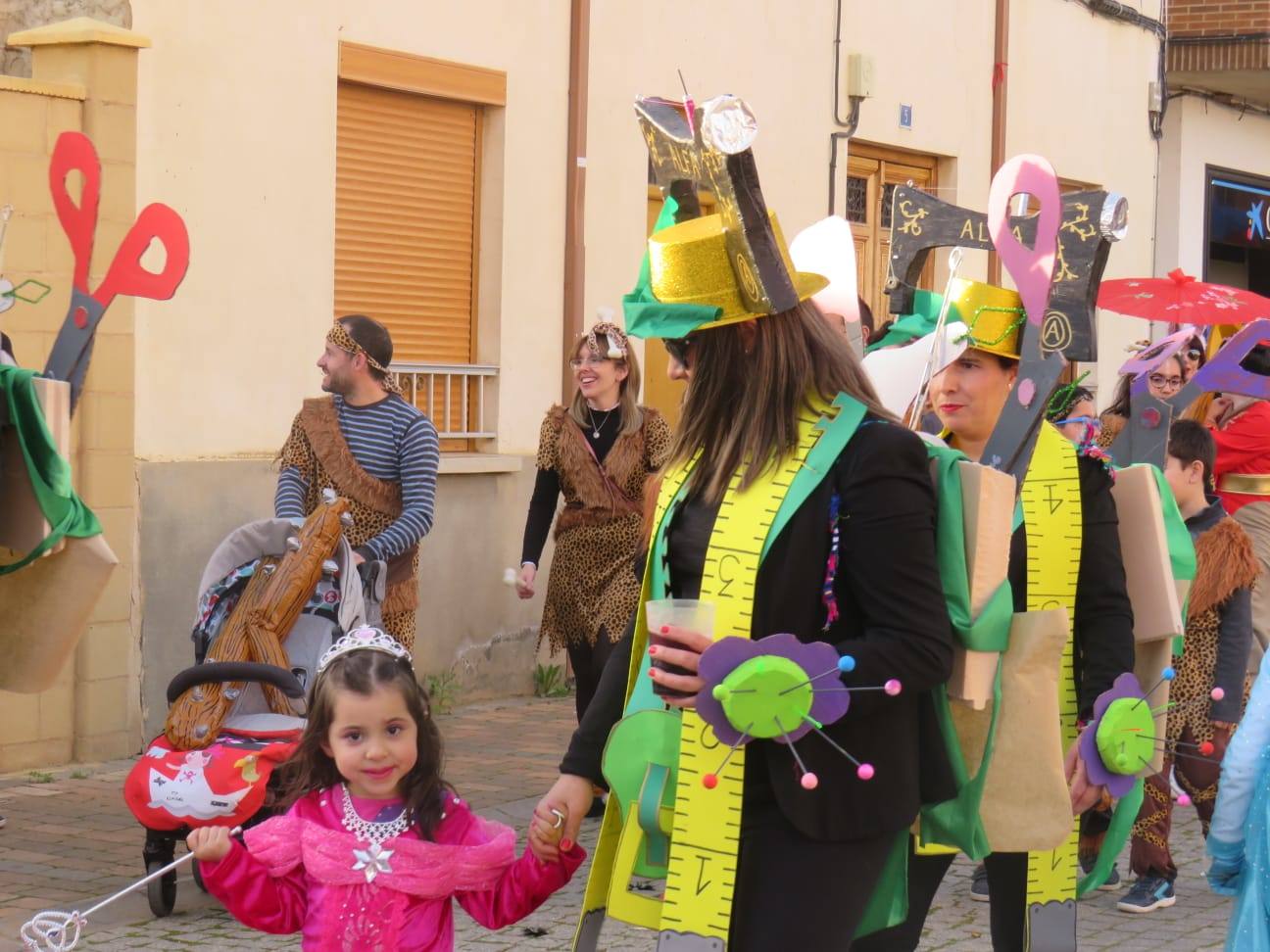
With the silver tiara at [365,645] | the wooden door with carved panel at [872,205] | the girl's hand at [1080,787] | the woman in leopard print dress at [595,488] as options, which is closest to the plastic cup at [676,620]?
the silver tiara at [365,645]

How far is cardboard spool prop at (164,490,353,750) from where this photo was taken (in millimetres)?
6156

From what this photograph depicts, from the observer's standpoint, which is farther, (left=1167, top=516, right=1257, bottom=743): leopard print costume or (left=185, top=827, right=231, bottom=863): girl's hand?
(left=1167, top=516, right=1257, bottom=743): leopard print costume

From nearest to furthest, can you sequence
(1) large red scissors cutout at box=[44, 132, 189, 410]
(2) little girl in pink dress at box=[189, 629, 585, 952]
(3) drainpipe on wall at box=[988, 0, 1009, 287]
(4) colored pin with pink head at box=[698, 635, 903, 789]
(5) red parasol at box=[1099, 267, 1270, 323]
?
1. (4) colored pin with pink head at box=[698, 635, 903, 789]
2. (2) little girl in pink dress at box=[189, 629, 585, 952]
3. (1) large red scissors cutout at box=[44, 132, 189, 410]
4. (5) red parasol at box=[1099, 267, 1270, 323]
5. (3) drainpipe on wall at box=[988, 0, 1009, 287]

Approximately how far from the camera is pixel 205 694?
6207mm

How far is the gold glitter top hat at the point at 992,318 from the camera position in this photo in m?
4.47

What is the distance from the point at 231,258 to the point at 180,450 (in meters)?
0.95

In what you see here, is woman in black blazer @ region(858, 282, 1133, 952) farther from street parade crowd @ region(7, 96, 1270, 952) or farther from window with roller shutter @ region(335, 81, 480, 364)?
window with roller shutter @ region(335, 81, 480, 364)

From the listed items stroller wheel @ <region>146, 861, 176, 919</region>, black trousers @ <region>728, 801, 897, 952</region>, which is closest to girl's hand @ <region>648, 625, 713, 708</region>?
black trousers @ <region>728, 801, 897, 952</region>

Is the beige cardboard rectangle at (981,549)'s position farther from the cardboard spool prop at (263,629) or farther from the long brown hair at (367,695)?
the cardboard spool prop at (263,629)

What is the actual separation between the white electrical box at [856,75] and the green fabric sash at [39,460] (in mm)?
10152

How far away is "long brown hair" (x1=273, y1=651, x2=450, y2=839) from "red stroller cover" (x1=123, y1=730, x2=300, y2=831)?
6.01ft

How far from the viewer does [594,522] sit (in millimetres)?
8336

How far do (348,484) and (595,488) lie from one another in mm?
1219

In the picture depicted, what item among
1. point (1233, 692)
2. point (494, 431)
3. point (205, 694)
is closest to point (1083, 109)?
point (494, 431)
